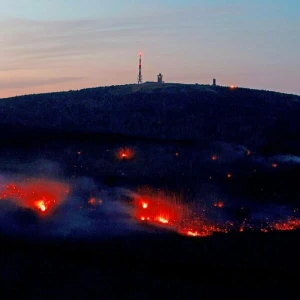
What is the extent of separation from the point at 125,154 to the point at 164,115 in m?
6.00

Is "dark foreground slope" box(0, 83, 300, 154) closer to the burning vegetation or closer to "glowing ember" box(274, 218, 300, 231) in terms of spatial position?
the burning vegetation

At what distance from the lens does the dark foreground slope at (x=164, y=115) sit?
3288cm

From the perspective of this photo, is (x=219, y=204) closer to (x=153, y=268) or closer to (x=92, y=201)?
(x=92, y=201)

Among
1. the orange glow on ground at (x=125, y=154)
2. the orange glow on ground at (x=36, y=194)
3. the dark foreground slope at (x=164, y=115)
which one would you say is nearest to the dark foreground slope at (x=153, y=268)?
the orange glow on ground at (x=36, y=194)

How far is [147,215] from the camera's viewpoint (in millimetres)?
23766

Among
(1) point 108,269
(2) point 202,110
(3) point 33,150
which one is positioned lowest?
(1) point 108,269

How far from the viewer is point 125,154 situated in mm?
30109

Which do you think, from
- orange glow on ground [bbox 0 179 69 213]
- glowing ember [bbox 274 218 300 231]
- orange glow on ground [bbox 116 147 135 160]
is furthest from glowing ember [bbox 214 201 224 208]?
orange glow on ground [bbox 0 179 69 213]

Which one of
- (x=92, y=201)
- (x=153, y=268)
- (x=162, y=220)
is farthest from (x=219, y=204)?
(x=153, y=268)

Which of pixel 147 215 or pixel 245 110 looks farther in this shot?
pixel 245 110

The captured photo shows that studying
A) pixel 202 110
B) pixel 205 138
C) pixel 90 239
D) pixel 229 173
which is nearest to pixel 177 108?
pixel 202 110

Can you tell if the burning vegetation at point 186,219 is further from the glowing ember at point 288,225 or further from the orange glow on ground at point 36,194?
the orange glow on ground at point 36,194

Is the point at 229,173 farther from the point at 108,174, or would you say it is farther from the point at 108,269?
the point at 108,269

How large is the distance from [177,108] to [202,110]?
187 cm
